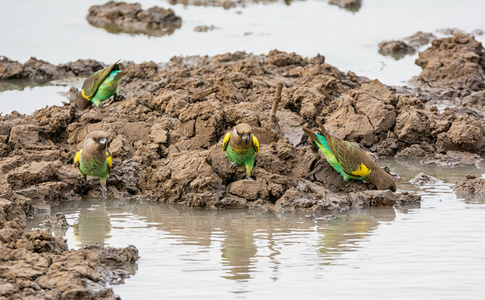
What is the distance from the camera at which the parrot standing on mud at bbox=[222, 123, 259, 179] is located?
10.2m

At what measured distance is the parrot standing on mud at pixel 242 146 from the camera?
10.2m

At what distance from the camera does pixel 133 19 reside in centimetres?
2456

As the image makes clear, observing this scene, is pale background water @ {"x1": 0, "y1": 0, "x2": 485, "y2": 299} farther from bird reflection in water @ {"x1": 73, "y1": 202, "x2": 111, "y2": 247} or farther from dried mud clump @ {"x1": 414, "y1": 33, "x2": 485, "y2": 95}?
dried mud clump @ {"x1": 414, "y1": 33, "x2": 485, "y2": 95}

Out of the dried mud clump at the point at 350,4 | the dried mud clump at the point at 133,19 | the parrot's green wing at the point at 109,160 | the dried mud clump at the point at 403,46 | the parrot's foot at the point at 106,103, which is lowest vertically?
the parrot's green wing at the point at 109,160

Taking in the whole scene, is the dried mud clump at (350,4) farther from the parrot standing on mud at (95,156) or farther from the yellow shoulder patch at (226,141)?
the parrot standing on mud at (95,156)

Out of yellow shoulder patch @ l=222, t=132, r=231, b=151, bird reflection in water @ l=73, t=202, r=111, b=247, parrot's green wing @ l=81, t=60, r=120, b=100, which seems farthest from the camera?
parrot's green wing @ l=81, t=60, r=120, b=100

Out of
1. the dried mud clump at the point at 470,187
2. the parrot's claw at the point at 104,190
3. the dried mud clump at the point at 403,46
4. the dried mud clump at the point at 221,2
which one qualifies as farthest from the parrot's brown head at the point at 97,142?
A: the dried mud clump at the point at 221,2

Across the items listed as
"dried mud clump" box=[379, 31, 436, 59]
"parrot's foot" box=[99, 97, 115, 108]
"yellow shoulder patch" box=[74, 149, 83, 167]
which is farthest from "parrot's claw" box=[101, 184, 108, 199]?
"dried mud clump" box=[379, 31, 436, 59]

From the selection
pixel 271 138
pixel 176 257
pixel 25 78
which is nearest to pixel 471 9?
pixel 25 78

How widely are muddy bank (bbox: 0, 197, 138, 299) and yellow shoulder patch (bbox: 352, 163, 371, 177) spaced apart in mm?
3743

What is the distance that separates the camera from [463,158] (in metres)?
13.1

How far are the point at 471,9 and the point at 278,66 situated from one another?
1333 centimetres

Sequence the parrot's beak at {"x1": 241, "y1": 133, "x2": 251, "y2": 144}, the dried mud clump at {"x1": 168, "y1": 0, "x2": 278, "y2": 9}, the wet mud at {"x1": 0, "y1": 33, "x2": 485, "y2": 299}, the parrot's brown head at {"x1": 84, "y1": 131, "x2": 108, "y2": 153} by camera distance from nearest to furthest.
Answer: the wet mud at {"x1": 0, "y1": 33, "x2": 485, "y2": 299}
the parrot's beak at {"x1": 241, "y1": 133, "x2": 251, "y2": 144}
the parrot's brown head at {"x1": 84, "y1": 131, "x2": 108, "y2": 153}
the dried mud clump at {"x1": 168, "y1": 0, "x2": 278, "y2": 9}

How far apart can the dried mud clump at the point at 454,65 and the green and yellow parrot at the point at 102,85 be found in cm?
727
